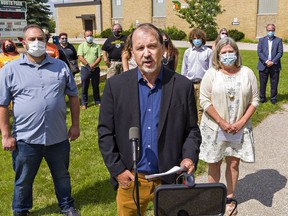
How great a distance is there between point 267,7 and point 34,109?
38.7 m

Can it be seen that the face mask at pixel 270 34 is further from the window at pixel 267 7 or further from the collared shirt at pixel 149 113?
the window at pixel 267 7

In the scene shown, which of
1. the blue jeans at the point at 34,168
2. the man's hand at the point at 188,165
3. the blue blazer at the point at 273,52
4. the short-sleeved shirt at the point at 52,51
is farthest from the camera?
the blue blazer at the point at 273,52

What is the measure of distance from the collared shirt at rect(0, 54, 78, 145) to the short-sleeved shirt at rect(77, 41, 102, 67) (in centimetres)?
551

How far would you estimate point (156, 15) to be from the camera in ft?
148

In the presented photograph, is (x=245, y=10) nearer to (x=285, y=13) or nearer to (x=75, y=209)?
(x=285, y=13)

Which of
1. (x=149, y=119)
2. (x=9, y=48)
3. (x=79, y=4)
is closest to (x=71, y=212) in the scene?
(x=149, y=119)

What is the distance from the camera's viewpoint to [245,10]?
38.4 meters

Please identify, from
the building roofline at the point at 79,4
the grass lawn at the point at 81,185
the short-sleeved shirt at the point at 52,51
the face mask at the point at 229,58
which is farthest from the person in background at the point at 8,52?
the building roofline at the point at 79,4

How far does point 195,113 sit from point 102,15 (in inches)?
1909

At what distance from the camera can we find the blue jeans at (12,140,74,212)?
371 centimetres

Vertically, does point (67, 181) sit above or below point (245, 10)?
below

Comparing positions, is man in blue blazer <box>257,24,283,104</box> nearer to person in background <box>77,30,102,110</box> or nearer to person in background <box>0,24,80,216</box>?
person in background <box>77,30,102,110</box>

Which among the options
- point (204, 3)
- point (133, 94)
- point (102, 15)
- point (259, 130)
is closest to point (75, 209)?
point (133, 94)

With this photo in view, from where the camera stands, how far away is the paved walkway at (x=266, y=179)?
4301 millimetres
